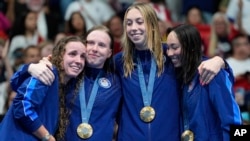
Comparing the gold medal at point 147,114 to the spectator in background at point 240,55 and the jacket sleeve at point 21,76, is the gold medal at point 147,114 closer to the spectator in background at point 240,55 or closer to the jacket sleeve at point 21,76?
the jacket sleeve at point 21,76

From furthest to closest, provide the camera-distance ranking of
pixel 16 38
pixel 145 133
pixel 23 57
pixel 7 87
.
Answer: pixel 16 38 → pixel 23 57 → pixel 7 87 → pixel 145 133

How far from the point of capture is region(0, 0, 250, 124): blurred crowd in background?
10.5 meters

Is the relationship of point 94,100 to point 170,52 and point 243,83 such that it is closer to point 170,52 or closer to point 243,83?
point 170,52

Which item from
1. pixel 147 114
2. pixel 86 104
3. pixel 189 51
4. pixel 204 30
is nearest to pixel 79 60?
pixel 86 104

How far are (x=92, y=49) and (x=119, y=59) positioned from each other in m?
0.28

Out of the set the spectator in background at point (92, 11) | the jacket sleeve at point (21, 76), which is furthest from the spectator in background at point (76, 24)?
the jacket sleeve at point (21, 76)

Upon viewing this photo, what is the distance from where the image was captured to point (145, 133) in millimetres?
6984

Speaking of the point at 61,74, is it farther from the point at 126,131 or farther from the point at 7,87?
the point at 7,87

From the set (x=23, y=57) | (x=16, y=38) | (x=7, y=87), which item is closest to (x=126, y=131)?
(x=7, y=87)

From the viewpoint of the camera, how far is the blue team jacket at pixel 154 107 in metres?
7.00

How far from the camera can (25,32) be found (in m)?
11.5

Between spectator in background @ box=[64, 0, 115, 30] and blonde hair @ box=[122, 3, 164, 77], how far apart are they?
4471 millimetres

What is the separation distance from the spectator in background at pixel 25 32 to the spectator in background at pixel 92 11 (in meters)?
0.50

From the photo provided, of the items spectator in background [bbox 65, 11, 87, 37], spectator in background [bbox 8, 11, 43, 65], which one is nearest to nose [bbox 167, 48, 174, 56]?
spectator in background [bbox 65, 11, 87, 37]
